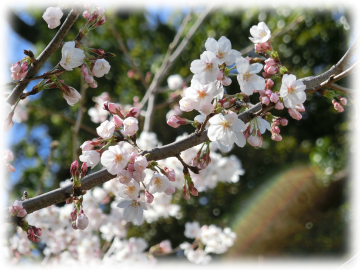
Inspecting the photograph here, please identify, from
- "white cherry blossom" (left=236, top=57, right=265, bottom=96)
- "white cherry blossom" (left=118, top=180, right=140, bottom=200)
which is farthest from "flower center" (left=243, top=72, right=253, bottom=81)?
"white cherry blossom" (left=118, top=180, right=140, bottom=200)

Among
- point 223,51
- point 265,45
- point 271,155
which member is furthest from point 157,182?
point 271,155

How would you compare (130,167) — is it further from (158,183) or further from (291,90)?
(291,90)

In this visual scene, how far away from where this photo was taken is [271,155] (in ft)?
15.8

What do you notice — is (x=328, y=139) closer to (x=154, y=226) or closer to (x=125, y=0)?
(x=154, y=226)

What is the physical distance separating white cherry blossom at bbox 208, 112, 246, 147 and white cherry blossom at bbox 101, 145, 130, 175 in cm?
19

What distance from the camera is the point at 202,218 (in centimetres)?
441

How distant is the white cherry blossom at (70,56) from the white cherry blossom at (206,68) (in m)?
0.27

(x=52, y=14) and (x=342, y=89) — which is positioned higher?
(x=52, y=14)

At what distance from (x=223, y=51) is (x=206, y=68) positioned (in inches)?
2.4

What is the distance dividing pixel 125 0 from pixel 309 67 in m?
3.66

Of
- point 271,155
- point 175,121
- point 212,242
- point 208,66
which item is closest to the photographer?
point 208,66

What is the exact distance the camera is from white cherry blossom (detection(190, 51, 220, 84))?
0.63m

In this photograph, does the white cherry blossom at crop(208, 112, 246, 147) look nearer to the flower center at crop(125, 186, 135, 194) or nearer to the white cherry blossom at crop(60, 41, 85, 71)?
the flower center at crop(125, 186, 135, 194)

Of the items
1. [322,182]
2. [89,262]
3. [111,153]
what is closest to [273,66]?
[111,153]
